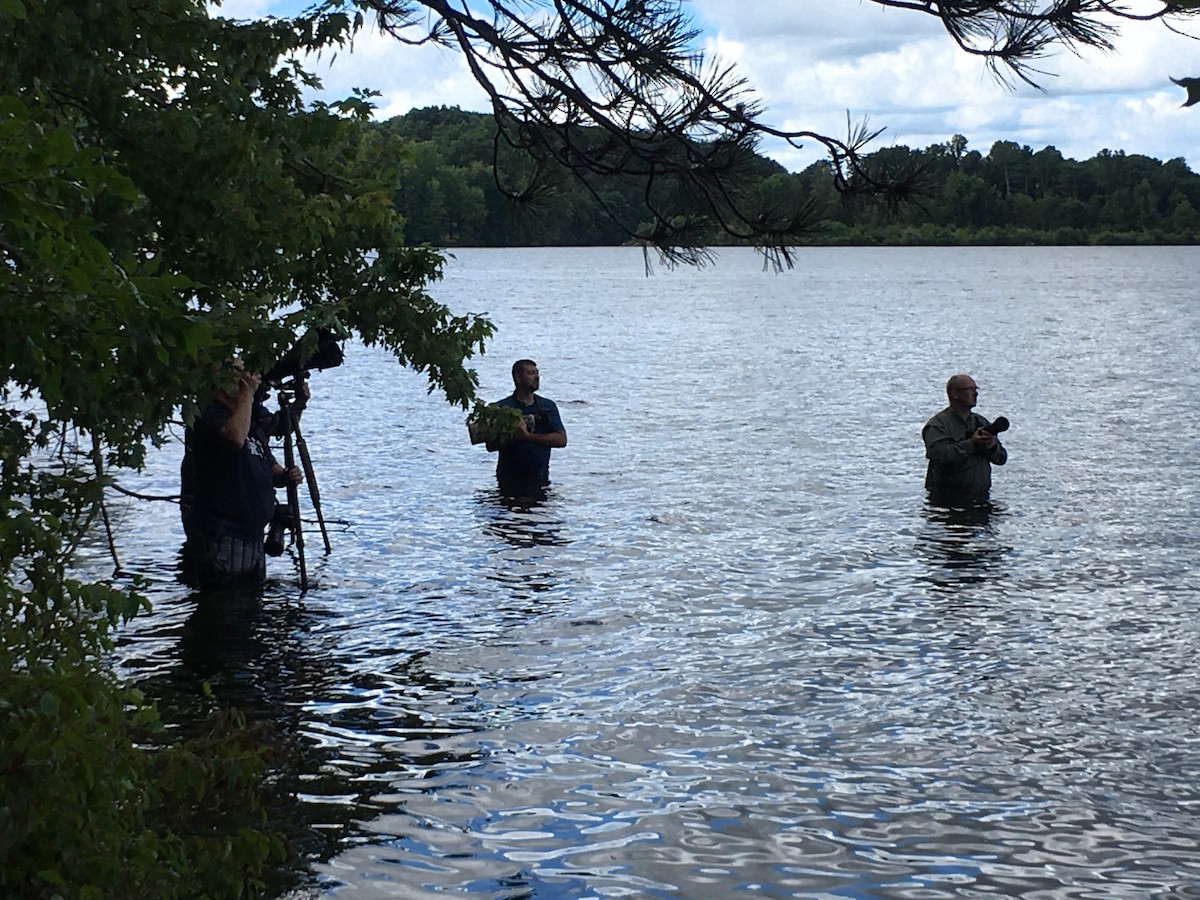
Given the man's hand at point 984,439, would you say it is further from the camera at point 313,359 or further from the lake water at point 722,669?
the camera at point 313,359

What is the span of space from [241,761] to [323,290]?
17.0 feet

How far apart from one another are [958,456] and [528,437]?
4.95 m

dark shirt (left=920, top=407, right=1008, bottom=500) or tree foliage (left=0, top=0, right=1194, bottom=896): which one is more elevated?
tree foliage (left=0, top=0, right=1194, bottom=896)

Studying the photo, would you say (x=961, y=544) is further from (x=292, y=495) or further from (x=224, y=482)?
(x=224, y=482)

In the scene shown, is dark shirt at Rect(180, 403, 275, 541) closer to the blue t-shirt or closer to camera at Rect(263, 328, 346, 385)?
camera at Rect(263, 328, 346, 385)

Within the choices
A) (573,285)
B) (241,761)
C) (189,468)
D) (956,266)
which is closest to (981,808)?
(241,761)

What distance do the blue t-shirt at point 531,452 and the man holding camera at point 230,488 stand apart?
5.10 meters

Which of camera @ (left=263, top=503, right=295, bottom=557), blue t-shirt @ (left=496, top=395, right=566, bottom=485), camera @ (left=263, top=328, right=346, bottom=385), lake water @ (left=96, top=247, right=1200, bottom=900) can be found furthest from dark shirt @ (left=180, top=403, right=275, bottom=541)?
blue t-shirt @ (left=496, top=395, right=566, bottom=485)

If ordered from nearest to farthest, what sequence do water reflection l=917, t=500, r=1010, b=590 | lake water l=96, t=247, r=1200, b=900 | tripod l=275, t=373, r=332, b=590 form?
lake water l=96, t=247, r=1200, b=900
tripod l=275, t=373, r=332, b=590
water reflection l=917, t=500, r=1010, b=590

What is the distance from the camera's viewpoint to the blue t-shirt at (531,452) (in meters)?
17.1

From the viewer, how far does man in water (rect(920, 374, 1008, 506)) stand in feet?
54.6

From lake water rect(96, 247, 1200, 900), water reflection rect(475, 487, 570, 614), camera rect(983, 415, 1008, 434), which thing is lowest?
lake water rect(96, 247, 1200, 900)

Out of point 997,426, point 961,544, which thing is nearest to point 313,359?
point 961,544

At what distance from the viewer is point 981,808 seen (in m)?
7.98
